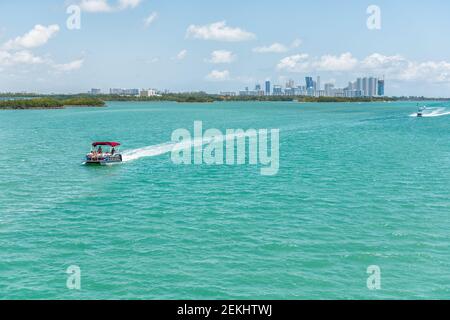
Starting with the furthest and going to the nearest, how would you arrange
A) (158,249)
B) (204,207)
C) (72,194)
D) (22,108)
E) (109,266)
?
1. (22,108)
2. (72,194)
3. (204,207)
4. (158,249)
5. (109,266)

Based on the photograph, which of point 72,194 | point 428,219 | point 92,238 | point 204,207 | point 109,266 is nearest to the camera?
point 109,266

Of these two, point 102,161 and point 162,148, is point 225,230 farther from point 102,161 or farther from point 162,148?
point 162,148

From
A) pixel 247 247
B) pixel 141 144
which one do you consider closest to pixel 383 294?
pixel 247 247

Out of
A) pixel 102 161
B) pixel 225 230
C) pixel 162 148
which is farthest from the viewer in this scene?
pixel 162 148

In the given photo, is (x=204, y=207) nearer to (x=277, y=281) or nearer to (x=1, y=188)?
(x=277, y=281)

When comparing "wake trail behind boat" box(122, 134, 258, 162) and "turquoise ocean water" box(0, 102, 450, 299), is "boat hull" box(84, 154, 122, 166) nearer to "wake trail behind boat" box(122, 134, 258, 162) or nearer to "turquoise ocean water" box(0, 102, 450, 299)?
"turquoise ocean water" box(0, 102, 450, 299)

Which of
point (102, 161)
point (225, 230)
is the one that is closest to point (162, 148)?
point (102, 161)

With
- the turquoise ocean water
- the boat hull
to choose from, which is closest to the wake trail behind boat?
the boat hull

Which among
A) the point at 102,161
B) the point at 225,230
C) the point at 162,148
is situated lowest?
the point at 225,230

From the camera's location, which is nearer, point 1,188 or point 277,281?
point 277,281
